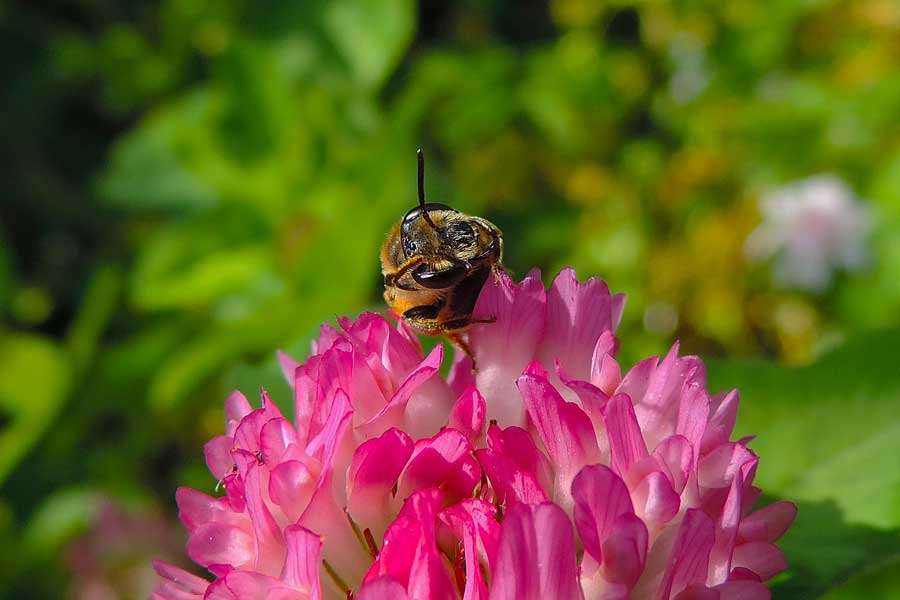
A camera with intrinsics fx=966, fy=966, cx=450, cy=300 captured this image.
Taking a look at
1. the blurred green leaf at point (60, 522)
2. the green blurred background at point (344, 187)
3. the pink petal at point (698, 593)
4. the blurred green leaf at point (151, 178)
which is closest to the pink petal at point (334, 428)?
the pink petal at point (698, 593)

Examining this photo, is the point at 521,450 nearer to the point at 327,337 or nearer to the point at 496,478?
the point at 496,478

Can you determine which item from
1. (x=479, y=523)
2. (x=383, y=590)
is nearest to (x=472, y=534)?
(x=479, y=523)

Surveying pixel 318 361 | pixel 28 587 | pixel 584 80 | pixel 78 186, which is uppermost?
pixel 318 361

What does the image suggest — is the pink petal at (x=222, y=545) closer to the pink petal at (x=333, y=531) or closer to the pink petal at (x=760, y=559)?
the pink petal at (x=333, y=531)

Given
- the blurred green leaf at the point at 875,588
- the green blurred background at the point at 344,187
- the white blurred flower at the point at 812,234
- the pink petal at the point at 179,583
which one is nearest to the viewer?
the pink petal at the point at 179,583

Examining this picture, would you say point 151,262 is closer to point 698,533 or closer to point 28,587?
point 28,587

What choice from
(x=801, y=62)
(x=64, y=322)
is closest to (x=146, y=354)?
(x=64, y=322)


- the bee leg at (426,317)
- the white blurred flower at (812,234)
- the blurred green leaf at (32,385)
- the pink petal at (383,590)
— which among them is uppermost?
the bee leg at (426,317)
